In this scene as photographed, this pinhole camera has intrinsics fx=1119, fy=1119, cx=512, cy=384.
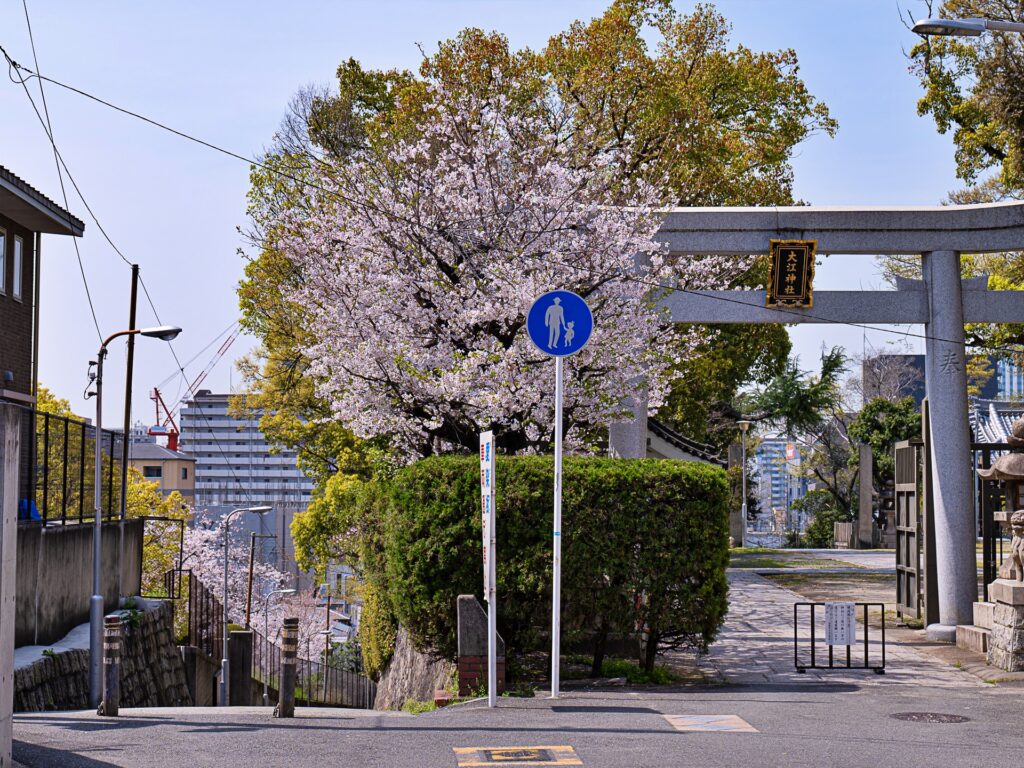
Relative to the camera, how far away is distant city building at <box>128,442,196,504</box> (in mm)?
97375

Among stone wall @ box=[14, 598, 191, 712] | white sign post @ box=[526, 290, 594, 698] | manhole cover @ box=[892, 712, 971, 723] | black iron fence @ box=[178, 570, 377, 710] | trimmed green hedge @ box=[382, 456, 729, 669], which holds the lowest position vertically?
black iron fence @ box=[178, 570, 377, 710]

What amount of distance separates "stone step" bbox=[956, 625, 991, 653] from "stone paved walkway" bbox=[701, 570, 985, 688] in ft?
2.34

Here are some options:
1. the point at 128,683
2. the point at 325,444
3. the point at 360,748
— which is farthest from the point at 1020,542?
the point at 325,444

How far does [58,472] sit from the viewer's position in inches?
813

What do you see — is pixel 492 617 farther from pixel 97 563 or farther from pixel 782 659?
pixel 97 563

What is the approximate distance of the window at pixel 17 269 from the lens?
24.8 metres

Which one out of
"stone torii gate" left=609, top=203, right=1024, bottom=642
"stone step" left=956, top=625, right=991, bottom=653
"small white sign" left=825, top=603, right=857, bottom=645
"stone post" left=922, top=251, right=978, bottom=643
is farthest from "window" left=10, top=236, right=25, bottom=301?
"stone step" left=956, top=625, right=991, bottom=653

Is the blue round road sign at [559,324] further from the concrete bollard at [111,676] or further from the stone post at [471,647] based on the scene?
the concrete bollard at [111,676]

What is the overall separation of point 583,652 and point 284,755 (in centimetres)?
701

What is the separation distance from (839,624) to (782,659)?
1.73 metres

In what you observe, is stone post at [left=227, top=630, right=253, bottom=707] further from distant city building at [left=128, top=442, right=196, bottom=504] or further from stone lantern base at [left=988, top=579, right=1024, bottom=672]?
distant city building at [left=128, top=442, right=196, bottom=504]

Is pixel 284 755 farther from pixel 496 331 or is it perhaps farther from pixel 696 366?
pixel 696 366

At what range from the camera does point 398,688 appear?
46.8 ft

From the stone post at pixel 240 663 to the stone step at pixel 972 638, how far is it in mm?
24937
